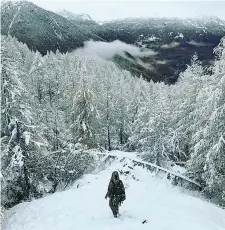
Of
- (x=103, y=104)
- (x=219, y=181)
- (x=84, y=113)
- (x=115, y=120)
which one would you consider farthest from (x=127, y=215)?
(x=115, y=120)

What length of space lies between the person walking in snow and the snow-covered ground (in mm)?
461

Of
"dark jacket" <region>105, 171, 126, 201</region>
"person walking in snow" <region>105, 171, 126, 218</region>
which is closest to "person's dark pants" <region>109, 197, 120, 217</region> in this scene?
"person walking in snow" <region>105, 171, 126, 218</region>

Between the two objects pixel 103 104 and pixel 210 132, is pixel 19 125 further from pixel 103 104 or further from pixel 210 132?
pixel 103 104

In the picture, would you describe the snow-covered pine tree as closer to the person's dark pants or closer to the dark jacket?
the dark jacket

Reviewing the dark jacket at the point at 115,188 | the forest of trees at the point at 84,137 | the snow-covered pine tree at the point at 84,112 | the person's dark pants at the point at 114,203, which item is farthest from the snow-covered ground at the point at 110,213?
the snow-covered pine tree at the point at 84,112

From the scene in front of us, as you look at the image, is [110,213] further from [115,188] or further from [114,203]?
[115,188]

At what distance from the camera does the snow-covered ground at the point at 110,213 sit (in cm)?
1290

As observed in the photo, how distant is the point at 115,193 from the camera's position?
13.4 meters

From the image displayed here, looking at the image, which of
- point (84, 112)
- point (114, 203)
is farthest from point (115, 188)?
point (84, 112)

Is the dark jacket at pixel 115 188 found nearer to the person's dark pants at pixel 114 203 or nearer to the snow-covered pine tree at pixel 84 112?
the person's dark pants at pixel 114 203

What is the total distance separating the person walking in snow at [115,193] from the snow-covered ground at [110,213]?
0.46 meters

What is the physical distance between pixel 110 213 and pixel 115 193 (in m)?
1.46

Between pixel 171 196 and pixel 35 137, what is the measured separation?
9.30 m

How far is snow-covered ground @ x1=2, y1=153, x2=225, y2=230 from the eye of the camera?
12.9 m
